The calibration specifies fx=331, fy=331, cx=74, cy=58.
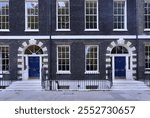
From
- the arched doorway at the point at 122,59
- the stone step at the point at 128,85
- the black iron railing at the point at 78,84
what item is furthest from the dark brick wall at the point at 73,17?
the stone step at the point at 128,85

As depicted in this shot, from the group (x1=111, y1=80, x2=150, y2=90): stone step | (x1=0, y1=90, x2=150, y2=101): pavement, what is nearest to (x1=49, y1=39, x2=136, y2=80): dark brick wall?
(x1=111, y1=80, x2=150, y2=90): stone step

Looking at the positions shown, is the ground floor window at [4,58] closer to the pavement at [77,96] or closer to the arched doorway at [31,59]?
the arched doorway at [31,59]

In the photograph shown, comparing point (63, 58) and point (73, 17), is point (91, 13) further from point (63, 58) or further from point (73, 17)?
point (63, 58)

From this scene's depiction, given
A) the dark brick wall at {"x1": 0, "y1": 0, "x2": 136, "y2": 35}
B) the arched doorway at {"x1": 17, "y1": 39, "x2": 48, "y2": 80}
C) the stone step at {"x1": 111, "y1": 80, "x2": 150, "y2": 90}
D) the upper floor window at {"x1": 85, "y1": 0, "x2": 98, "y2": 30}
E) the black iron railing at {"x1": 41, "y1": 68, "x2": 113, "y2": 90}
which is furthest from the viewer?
the upper floor window at {"x1": 85, "y1": 0, "x2": 98, "y2": 30}

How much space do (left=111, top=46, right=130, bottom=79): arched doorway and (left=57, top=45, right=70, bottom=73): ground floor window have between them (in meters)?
3.78

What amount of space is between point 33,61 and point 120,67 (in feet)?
24.1

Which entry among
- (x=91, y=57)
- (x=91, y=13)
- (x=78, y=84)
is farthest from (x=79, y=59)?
(x=91, y=13)

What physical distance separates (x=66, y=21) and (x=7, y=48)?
5.42 m

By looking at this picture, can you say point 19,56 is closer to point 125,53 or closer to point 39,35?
point 39,35

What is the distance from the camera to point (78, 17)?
91.0ft

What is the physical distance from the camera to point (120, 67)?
1098 inches

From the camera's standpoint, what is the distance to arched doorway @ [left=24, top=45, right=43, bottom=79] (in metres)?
27.7

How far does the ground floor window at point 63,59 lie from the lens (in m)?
27.6

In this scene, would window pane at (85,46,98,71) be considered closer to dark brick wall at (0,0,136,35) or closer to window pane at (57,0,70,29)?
dark brick wall at (0,0,136,35)
